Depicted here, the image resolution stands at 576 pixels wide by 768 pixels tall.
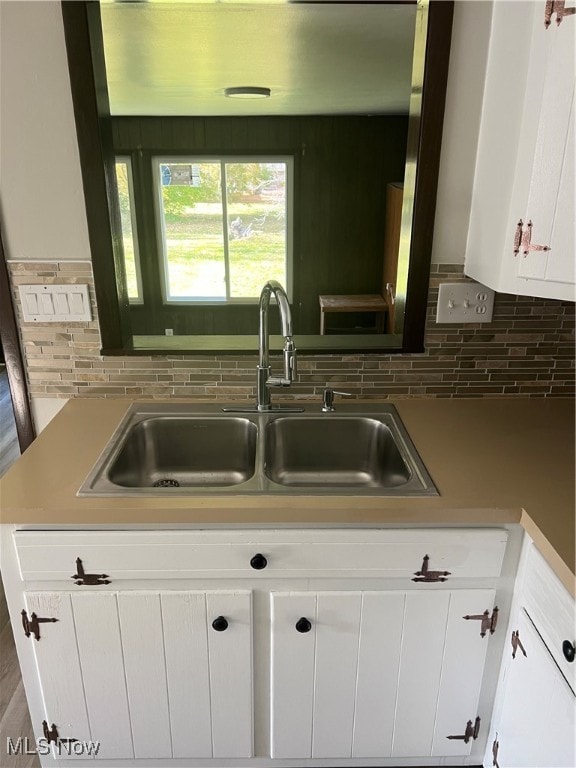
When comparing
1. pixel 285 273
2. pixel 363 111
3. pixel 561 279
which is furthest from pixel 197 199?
pixel 561 279

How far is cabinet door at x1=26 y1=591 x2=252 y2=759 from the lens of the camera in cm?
124

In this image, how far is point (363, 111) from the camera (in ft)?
16.0

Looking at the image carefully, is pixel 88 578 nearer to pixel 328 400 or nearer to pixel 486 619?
pixel 328 400

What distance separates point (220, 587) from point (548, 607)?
0.69 meters

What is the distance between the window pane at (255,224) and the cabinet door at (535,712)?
4980mm

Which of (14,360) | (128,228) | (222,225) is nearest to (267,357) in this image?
(14,360)

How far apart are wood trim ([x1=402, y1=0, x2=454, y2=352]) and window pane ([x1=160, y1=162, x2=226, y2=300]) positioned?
171 inches

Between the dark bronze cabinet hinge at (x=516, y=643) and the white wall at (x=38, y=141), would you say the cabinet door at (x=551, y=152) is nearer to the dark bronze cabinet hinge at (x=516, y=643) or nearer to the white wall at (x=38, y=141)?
the dark bronze cabinet hinge at (x=516, y=643)

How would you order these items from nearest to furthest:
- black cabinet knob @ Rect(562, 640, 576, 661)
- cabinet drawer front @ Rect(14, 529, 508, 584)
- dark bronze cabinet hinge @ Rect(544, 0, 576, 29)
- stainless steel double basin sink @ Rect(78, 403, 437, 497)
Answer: black cabinet knob @ Rect(562, 640, 576, 661)
dark bronze cabinet hinge @ Rect(544, 0, 576, 29)
cabinet drawer front @ Rect(14, 529, 508, 584)
stainless steel double basin sink @ Rect(78, 403, 437, 497)

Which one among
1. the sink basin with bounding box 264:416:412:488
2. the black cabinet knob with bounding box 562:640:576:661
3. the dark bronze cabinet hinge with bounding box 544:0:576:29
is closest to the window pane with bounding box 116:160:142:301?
the sink basin with bounding box 264:416:412:488

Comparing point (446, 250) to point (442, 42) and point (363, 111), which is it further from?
point (363, 111)

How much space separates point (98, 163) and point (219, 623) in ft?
4.03

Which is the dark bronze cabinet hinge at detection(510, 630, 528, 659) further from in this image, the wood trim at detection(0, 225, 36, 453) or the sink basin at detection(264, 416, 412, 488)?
the wood trim at detection(0, 225, 36, 453)

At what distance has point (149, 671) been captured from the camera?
129 cm
